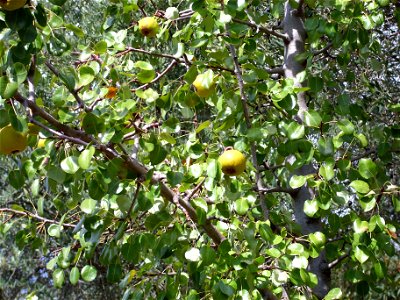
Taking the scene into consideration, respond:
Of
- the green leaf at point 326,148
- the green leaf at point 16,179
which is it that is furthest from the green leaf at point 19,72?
the green leaf at point 326,148

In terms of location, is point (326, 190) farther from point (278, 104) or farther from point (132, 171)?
point (132, 171)

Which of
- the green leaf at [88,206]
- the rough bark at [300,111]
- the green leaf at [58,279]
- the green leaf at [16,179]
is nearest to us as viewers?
the green leaf at [16,179]

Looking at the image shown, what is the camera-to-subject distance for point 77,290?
511 cm

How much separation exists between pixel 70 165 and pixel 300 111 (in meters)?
0.97

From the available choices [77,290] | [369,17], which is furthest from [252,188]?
[77,290]

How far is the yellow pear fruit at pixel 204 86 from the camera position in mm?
1795

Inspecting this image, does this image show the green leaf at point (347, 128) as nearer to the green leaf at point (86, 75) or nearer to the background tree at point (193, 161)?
the background tree at point (193, 161)

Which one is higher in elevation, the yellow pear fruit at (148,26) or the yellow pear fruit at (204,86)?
the yellow pear fruit at (204,86)

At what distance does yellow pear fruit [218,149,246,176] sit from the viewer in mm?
1701

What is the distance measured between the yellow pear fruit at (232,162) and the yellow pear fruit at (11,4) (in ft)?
2.23

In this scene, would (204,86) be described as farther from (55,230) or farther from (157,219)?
(55,230)

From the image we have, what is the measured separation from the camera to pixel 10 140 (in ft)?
4.68

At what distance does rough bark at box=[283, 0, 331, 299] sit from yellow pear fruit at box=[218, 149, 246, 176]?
16.0 inches

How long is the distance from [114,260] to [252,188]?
49 centimetres
